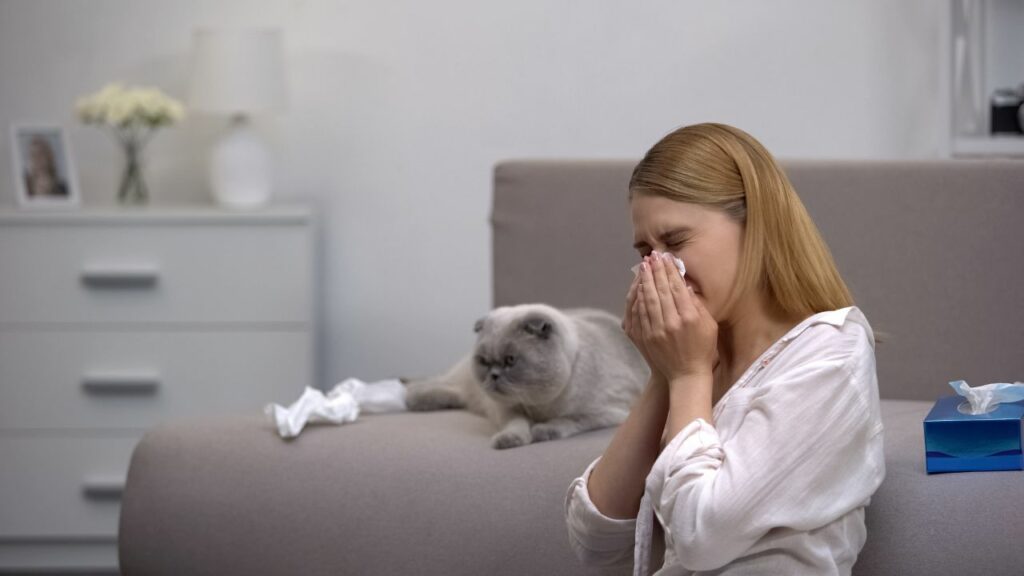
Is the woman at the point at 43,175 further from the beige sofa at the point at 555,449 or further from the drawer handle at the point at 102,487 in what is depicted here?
the beige sofa at the point at 555,449

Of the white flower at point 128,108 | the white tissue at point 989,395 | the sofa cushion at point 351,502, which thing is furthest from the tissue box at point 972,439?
the white flower at point 128,108

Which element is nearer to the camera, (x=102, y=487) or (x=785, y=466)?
→ (x=785, y=466)

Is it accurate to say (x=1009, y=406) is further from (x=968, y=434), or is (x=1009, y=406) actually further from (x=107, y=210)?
(x=107, y=210)

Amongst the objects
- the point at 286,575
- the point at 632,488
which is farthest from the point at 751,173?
the point at 286,575

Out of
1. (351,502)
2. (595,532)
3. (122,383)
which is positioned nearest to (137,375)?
(122,383)

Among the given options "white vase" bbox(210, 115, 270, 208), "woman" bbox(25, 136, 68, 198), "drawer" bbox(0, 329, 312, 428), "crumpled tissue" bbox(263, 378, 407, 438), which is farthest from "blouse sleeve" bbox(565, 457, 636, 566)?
"woman" bbox(25, 136, 68, 198)

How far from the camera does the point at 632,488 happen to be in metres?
1.33

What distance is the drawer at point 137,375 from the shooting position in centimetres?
312

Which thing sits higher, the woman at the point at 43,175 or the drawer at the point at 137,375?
the woman at the point at 43,175

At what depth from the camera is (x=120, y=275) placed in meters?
3.12

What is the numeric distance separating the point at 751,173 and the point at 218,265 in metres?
2.12

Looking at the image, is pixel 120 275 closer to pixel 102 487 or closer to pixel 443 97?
pixel 102 487

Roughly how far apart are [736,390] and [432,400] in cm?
101

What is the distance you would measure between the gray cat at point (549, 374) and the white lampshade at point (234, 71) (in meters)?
1.43
